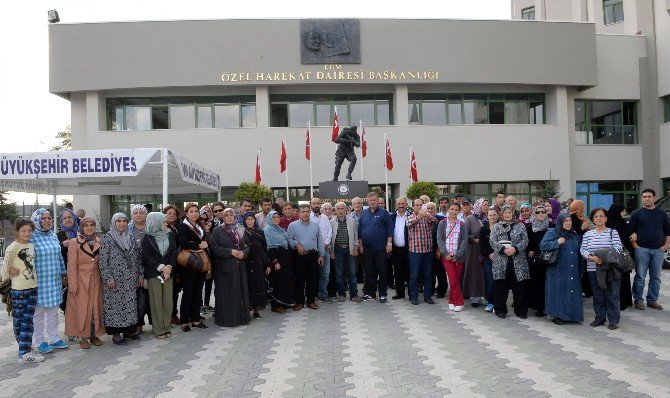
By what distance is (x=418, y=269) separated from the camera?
27.8 feet

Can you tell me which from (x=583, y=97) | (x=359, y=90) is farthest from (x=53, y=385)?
(x=583, y=97)

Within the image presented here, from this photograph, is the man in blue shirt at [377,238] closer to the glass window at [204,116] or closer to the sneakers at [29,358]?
the sneakers at [29,358]

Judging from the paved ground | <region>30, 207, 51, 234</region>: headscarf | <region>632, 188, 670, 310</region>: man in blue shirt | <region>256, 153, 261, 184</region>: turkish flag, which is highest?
<region>256, 153, 261, 184</region>: turkish flag

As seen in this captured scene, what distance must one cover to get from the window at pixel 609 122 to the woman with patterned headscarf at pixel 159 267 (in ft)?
73.0

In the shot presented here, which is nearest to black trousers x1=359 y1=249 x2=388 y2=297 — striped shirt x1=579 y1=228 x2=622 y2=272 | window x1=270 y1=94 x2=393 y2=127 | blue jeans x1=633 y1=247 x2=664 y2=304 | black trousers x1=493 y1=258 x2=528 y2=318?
black trousers x1=493 y1=258 x2=528 y2=318

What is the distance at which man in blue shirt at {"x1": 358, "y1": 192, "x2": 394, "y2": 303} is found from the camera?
8.65 metres

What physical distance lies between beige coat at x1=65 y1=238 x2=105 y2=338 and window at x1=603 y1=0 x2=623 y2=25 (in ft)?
92.5

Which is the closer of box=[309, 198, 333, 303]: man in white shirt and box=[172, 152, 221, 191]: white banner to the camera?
box=[309, 198, 333, 303]: man in white shirt

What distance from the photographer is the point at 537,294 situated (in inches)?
290

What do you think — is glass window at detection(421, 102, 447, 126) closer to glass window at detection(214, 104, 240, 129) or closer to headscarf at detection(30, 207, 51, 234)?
glass window at detection(214, 104, 240, 129)

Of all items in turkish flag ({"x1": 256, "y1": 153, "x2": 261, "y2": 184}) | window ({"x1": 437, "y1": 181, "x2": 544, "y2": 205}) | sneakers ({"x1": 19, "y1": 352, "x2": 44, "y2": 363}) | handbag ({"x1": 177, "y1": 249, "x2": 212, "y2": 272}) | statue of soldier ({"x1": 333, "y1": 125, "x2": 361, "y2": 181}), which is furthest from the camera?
window ({"x1": 437, "y1": 181, "x2": 544, "y2": 205})

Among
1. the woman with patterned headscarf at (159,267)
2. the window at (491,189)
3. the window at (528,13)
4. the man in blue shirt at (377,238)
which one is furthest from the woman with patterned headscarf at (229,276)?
the window at (528,13)

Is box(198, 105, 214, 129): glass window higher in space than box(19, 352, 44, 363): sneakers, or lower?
higher

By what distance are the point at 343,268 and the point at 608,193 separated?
1974 cm
